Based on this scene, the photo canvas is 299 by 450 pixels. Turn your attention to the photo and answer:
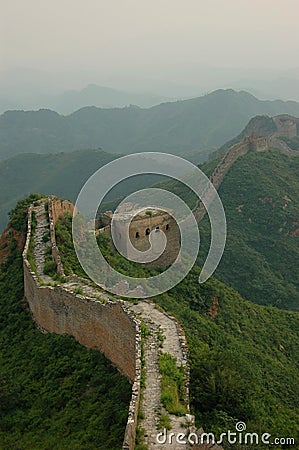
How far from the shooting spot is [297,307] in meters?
33.7

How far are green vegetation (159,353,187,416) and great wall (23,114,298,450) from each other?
114mm

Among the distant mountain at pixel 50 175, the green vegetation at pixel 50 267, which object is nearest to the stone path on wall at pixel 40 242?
the green vegetation at pixel 50 267

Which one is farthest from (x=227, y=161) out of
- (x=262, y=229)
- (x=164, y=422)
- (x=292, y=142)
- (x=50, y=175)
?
(x=50, y=175)

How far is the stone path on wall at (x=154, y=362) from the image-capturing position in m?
9.12

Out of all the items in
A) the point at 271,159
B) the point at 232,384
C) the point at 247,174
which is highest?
the point at 271,159

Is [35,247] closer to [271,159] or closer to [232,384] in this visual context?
[232,384]

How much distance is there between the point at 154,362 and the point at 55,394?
11.7 ft

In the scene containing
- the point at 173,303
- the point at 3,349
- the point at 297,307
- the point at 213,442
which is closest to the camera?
the point at 213,442

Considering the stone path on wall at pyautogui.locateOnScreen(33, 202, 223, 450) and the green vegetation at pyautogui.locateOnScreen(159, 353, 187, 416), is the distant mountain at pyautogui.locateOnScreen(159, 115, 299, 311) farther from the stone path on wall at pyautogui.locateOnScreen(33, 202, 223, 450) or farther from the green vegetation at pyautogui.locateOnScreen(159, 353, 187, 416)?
the green vegetation at pyautogui.locateOnScreen(159, 353, 187, 416)

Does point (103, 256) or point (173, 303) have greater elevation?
point (103, 256)

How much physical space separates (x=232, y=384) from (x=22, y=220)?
44.9ft

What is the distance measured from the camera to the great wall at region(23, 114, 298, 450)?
9469 millimetres

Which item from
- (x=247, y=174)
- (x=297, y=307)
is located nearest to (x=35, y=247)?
(x=297, y=307)

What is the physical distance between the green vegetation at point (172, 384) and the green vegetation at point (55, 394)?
126cm
